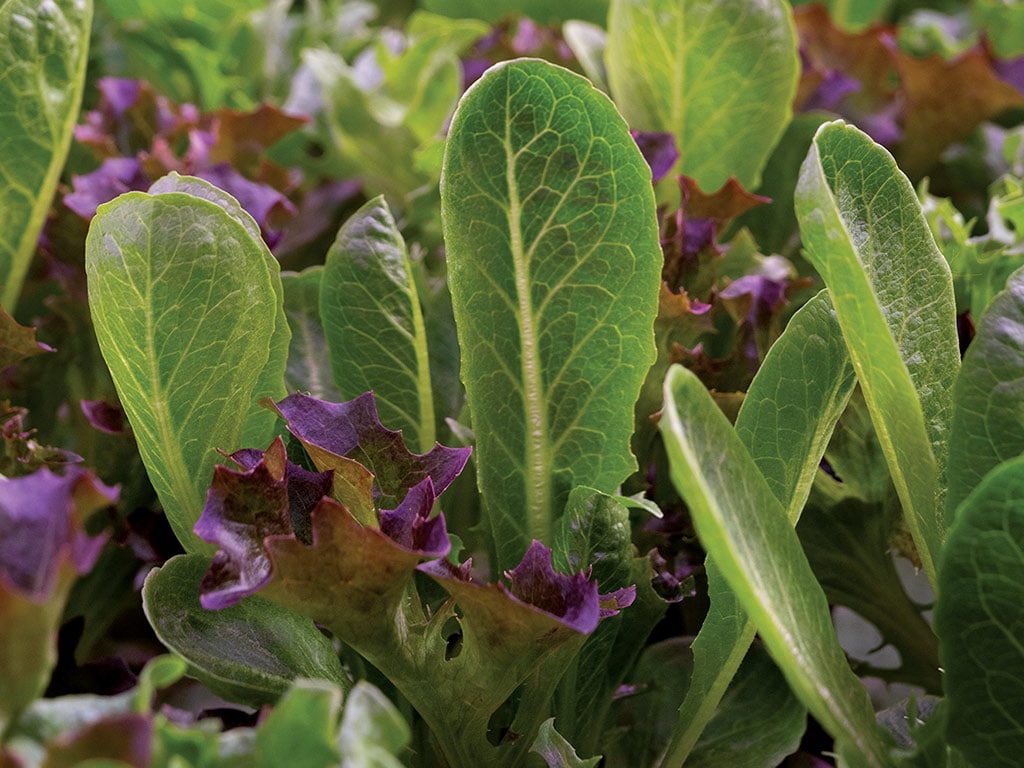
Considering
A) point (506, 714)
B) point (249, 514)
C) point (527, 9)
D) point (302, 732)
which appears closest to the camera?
point (302, 732)

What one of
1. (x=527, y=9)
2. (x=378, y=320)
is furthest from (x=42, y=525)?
(x=527, y=9)

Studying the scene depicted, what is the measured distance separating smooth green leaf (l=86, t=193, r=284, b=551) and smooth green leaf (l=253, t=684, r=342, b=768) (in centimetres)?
20

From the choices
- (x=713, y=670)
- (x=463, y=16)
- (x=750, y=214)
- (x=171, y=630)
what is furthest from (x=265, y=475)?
(x=463, y=16)

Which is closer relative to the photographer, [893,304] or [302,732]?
[302,732]

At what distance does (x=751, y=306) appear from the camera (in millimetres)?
699

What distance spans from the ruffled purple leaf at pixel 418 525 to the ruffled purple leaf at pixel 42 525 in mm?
128

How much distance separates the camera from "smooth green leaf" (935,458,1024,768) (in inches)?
17.4

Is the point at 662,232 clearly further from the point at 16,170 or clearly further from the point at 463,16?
the point at 463,16

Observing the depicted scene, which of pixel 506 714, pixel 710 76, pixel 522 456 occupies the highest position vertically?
pixel 710 76

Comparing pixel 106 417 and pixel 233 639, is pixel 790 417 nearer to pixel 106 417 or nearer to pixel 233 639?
pixel 233 639

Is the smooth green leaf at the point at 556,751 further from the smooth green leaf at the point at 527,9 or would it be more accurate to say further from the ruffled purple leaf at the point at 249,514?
the smooth green leaf at the point at 527,9

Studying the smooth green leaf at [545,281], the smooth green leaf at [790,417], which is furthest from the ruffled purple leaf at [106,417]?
the smooth green leaf at [790,417]

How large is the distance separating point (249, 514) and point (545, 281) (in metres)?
0.19

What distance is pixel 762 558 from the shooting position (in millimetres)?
446
